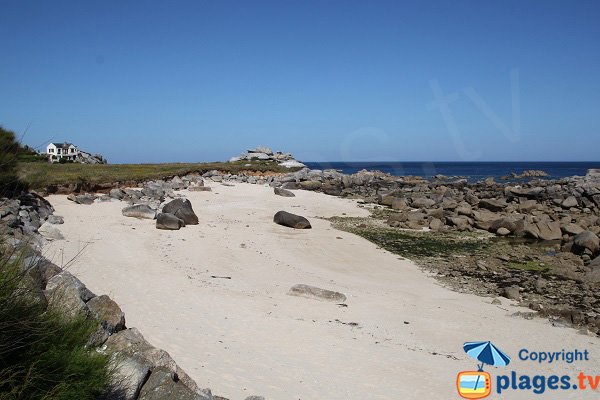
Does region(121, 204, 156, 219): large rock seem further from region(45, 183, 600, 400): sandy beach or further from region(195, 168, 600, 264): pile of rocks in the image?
region(195, 168, 600, 264): pile of rocks

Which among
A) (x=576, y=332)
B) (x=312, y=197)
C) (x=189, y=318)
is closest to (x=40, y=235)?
(x=189, y=318)

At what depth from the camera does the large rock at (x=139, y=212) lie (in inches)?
814

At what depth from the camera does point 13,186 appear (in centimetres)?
1792

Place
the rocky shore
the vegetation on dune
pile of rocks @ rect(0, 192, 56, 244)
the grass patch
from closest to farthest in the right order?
the vegetation on dune
the rocky shore
pile of rocks @ rect(0, 192, 56, 244)
the grass patch

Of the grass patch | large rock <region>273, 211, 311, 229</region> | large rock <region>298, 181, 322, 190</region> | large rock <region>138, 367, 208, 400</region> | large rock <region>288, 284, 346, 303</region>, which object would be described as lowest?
the grass patch

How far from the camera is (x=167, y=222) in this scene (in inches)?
755

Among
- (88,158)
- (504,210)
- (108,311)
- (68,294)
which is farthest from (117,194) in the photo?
(88,158)

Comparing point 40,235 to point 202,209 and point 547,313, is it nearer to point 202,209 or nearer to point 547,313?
point 202,209

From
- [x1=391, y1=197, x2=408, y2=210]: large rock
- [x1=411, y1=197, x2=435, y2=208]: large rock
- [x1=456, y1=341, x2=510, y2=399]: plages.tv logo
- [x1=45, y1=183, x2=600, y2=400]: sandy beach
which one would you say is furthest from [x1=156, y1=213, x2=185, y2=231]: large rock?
[x1=411, y1=197, x2=435, y2=208]: large rock

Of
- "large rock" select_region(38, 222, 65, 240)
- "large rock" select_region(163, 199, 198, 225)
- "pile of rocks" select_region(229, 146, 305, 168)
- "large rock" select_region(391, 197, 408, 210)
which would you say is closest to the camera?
"large rock" select_region(38, 222, 65, 240)

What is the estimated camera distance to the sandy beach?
752cm

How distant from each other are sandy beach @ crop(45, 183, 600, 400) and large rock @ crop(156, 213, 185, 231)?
37 centimetres

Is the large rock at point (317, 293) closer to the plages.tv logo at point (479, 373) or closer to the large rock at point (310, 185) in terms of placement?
the plages.tv logo at point (479, 373)

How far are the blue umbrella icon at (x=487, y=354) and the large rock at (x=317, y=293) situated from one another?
3634mm
